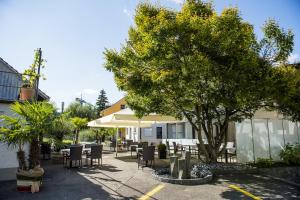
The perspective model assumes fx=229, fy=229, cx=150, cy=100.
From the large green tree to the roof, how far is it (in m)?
6.65

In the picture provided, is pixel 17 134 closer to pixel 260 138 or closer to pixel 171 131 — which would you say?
pixel 260 138

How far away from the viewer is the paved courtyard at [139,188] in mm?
6682

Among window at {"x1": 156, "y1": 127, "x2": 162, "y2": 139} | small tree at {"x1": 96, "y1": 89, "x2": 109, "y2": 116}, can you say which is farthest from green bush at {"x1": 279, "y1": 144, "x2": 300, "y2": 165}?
small tree at {"x1": 96, "y1": 89, "x2": 109, "y2": 116}

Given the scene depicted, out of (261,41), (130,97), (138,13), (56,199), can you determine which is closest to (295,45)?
(261,41)

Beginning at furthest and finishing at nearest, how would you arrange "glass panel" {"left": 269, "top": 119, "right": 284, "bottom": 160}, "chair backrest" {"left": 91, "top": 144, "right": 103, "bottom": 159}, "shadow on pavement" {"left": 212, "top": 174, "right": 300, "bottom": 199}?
1. "glass panel" {"left": 269, "top": 119, "right": 284, "bottom": 160}
2. "chair backrest" {"left": 91, "top": 144, "right": 103, "bottom": 159}
3. "shadow on pavement" {"left": 212, "top": 174, "right": 300, "bottom": 199}

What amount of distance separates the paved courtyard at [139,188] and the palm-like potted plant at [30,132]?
0.50 meters

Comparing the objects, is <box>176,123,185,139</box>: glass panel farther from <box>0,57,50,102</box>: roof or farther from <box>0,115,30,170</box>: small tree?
<box>0,115,30,170</box>: small tree

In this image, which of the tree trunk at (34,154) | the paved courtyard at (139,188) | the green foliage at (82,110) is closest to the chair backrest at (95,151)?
the paved courtyard at (139,188)

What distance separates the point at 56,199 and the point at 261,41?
924 cm

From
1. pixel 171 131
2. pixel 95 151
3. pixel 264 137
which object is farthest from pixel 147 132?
pixel 264 137

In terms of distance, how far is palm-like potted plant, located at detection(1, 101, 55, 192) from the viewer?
7.17 metres

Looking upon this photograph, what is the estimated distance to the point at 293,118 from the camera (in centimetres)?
1049

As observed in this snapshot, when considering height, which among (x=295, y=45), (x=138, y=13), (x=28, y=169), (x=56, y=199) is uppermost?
(x=138, y=13)

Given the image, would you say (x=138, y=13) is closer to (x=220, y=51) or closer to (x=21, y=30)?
(x=220, y=51)
